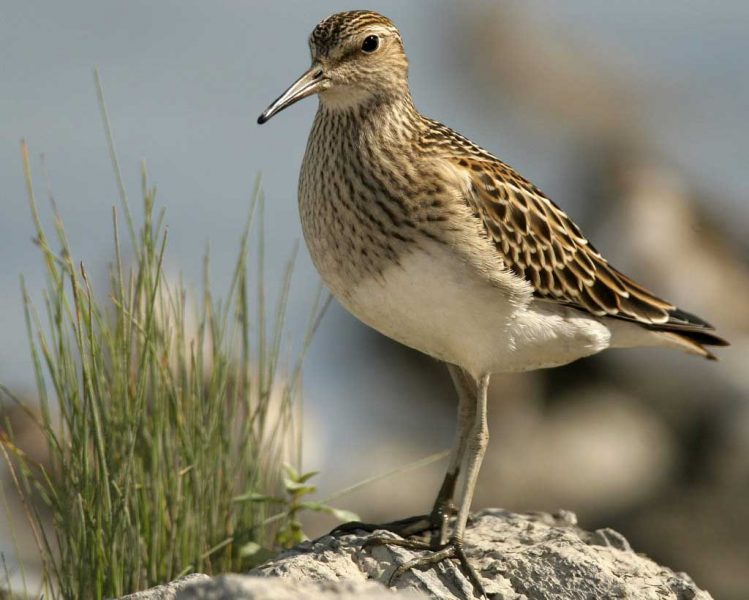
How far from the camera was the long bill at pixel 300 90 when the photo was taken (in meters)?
5.98

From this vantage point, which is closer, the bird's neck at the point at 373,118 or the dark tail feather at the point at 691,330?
the bird's neck at the point at 373,118

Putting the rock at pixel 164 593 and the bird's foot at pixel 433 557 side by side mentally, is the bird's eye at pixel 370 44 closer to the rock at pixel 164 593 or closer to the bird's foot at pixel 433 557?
the bird's foot at pixel 433 557

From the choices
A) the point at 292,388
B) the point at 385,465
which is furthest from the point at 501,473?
the point at 292,388

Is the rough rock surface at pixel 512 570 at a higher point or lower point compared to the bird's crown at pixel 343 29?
lower

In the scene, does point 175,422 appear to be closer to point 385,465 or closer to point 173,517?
point 173,517

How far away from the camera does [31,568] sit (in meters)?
10.2

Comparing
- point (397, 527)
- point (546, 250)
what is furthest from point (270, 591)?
point (546, 250)

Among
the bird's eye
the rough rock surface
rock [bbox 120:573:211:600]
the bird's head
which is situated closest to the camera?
rock [bbox 120:573:211:600]

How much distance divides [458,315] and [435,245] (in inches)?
13.2

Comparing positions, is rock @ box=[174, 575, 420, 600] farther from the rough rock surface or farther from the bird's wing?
the bird's wing

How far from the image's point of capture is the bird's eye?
20.5 feet

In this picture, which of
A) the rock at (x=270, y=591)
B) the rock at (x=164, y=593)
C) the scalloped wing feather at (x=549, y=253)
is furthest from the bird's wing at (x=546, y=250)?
the rock at (x=270, y=591)

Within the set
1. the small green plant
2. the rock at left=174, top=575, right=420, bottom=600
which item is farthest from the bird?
the rock at left=174, top=575, right=420, bottom=600

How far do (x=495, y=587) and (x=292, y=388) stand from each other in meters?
1.73
